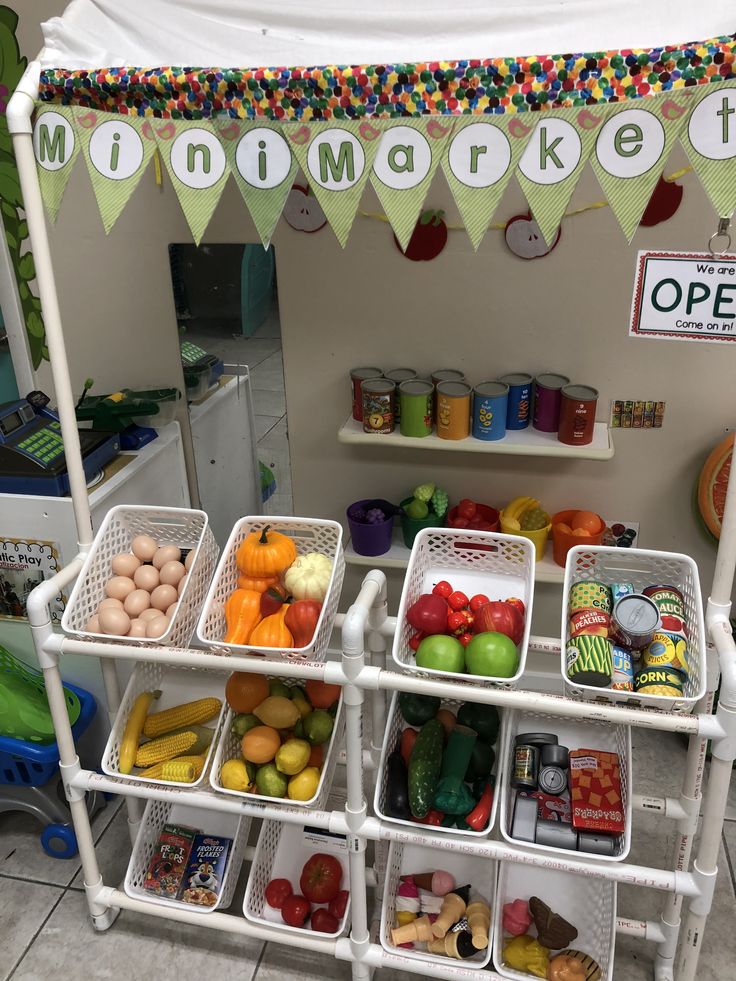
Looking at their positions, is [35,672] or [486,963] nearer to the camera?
[486,963]

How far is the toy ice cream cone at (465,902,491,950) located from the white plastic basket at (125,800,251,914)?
0.61 m

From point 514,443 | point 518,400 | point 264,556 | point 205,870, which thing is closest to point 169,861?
point 205,870

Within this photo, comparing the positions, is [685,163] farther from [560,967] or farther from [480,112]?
[560,967]

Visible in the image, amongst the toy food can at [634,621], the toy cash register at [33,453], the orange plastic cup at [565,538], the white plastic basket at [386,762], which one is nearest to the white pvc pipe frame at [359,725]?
the white plastic basket at [386,762]

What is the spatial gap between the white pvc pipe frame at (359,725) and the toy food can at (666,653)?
0.07 m

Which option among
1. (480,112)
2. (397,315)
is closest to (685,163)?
(397,315)

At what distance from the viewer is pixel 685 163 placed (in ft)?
7.70

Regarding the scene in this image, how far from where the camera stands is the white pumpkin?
6.13 ft

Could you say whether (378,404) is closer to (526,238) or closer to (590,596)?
(526,238)

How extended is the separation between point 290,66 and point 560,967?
1991mm

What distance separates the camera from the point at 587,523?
8.67 ft

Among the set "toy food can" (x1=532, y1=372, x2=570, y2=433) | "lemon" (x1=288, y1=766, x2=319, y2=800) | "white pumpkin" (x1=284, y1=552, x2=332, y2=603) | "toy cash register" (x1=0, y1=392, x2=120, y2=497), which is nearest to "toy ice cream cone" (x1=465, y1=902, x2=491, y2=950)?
"lemon" (x1=288, y1=766, x2=319, y2=800)

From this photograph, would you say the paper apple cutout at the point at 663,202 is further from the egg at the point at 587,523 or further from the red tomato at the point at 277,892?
the red tomato at the point at 277,892

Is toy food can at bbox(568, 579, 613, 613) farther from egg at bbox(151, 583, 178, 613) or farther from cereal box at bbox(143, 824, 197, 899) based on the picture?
cereal box at bbox(143, 824, 197, 899)
